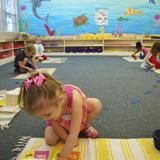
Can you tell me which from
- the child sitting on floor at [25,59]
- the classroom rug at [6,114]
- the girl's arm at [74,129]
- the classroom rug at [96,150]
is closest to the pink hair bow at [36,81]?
the girl's arm at [74,129]

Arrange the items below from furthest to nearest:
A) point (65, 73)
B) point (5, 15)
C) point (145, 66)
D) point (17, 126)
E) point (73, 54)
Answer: point (73, 54) < point (5, 15) < point (145, 66) < point (65, 73) < point (17, 126)

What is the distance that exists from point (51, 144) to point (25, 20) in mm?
5518

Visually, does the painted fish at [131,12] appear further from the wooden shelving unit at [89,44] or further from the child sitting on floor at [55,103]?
the child sitting on floor at [55,103]

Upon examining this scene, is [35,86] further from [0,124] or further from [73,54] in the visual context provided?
[73,54]

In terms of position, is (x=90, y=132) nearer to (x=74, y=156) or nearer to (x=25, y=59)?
(x=74, y=156)

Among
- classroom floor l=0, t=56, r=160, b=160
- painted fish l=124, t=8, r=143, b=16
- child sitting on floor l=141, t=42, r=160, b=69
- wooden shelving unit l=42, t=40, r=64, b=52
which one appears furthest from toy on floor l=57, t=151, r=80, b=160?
painted fish l=124, t=8, r=143, b=16

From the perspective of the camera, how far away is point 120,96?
2.22 m

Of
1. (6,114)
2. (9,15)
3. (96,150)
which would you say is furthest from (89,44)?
(96,150)

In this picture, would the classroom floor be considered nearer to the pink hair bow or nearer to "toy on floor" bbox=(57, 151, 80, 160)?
"toy on floor" bbox=(57, 151, 80, 160)

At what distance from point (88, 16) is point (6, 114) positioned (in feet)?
16.3

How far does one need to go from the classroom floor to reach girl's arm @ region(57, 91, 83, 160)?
33cm

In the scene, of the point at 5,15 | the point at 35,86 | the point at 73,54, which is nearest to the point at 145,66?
the point at 73,54

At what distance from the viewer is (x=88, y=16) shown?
6320 millimetres

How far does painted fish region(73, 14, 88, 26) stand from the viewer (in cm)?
630
